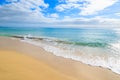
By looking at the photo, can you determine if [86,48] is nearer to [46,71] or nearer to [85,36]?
[46,71]

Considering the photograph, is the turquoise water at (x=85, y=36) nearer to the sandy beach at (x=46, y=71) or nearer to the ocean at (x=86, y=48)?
the ocean at (x=86, y=48)

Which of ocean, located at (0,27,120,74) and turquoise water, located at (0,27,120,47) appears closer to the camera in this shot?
ocean, located at (0,27,120,74)

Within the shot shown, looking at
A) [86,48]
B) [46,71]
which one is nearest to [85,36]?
[86,48]

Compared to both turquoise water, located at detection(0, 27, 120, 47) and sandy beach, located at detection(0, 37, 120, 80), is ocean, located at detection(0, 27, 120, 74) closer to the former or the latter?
turquoise water, located at detection(0, 27, 120, 47)

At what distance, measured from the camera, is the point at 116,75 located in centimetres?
557

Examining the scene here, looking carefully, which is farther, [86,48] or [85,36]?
[85,36]

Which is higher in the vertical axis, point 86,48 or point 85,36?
point 85,36

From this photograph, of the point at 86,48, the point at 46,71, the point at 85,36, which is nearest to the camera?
the point at 46,71

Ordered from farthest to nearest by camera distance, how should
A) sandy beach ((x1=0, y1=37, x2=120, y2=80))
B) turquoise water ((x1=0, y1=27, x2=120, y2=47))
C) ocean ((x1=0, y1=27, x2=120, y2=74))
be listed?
turquoise water ((x1=0, y1=27, x2=120, y2=47))
ocean ((x1=0, y1=27, x2=120, y2=74))
sandy beach ((x1=0, y1=37, x2=120, y2=80))

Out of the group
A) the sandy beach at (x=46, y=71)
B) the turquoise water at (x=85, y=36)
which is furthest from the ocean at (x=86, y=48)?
the sandy beach at (x=46, y=71)

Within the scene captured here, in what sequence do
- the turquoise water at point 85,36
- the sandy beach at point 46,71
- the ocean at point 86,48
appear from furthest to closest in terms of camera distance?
the turquoise water at point 85,36 < the ocean at point 86,48 < the sandy beach at point 46,71

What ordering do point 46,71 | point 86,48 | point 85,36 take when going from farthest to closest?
point 85,36
point 86,48
point 46,71

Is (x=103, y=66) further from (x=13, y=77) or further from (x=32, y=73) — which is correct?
(x=13, y=77)

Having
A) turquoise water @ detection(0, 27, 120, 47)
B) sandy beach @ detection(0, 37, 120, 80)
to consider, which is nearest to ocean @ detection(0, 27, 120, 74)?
turquoise water @ detection(0, 27, 120, 47)
